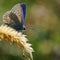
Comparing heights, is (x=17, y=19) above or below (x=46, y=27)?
above

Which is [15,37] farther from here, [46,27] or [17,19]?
[46,27]

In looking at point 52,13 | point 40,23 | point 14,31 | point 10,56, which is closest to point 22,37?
point 14,31

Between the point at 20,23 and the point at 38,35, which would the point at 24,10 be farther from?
the point at 38,35

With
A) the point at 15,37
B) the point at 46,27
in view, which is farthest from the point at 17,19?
the point at 46,27

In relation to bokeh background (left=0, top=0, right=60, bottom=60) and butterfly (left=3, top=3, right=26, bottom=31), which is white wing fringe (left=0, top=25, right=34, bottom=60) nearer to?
butterfly (left=3, top=3, right=26, bottom=31)

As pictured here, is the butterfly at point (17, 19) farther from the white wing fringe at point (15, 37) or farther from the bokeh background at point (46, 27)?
the bokeh background at point (46, 27)

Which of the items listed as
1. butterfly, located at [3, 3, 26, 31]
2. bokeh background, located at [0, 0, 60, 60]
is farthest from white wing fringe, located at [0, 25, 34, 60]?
bokeh background, located at [0, 0, 60, 60]

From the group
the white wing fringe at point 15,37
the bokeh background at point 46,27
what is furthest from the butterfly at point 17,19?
the bokeh background at point 46,27

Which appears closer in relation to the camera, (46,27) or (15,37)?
(15,37)
